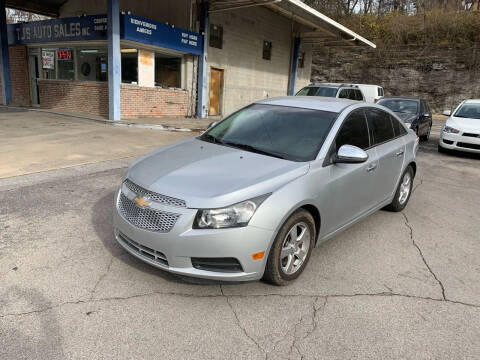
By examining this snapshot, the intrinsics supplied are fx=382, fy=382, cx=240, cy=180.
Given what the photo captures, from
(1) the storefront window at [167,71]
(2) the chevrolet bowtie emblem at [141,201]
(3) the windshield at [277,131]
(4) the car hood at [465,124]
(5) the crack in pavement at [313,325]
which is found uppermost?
(1) the storefront window at [167,71]

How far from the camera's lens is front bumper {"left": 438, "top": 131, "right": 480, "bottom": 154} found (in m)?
10.2

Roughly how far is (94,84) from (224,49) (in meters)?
6.52

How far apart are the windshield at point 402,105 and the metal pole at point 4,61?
626 inches

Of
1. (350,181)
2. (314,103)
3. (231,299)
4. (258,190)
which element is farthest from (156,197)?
(314,103)

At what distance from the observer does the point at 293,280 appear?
3400 mm

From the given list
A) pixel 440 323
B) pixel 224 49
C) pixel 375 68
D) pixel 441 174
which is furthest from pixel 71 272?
pixel 375 68

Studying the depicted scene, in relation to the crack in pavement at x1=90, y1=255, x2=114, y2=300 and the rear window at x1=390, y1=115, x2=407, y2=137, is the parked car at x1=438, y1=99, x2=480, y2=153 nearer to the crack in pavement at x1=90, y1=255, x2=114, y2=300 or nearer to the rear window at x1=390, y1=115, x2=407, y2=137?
the rear window at x1=390, y1=115, x2=407, y2=137

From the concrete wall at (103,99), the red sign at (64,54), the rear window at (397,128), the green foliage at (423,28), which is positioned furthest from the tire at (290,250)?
the green foliage at (423,28)

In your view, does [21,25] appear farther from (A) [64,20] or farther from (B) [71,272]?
(B) [71,272]

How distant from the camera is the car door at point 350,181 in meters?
3.70

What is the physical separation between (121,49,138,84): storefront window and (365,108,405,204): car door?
11.9m

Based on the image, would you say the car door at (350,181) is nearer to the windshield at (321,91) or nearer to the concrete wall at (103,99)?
the windshield at (321,91)

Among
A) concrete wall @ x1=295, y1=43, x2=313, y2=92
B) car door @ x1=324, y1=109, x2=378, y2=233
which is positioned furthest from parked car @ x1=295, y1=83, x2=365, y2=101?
concrete wall @ x1=295, y1=43, x2=313, y2=92

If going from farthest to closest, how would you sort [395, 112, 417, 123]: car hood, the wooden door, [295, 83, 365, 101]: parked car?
the wooden door
[295, 83, 365, 101]: parked car
[395, 112, 417, 123]: car hood
